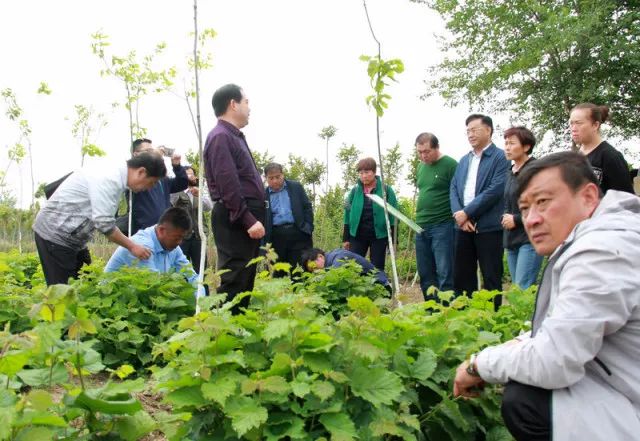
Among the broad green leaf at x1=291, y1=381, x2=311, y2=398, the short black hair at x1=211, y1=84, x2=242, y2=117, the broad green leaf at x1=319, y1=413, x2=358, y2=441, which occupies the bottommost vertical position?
the broad green leaf at x1=319, y1=413, x2=358, y2=441

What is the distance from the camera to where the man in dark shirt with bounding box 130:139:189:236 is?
5.39m

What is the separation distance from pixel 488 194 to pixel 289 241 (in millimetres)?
2283

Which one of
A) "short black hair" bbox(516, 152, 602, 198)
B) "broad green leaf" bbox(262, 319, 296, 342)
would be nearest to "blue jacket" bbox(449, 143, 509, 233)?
"short black hair" bbox(516, 152, 602, 198)

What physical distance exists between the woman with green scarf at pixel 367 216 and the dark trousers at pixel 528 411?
168 inches

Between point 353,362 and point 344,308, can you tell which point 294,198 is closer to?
point 344,308

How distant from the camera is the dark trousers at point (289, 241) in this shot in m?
6.24

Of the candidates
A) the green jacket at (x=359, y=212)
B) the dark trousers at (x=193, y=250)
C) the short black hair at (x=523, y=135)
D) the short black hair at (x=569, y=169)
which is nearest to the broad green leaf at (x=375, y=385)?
the short black hair at (x=569, y=169)

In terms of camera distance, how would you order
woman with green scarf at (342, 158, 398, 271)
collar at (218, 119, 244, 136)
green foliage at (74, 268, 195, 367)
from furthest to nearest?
1. woman with green scarf at (342, 158, 398, 271)
2. collar at (218, 119, 244, 136)
3. green foliage at (74, 268, 195, 367)

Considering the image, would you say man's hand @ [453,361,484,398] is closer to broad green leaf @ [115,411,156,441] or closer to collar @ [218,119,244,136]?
broad green leaf @ [115,411,156,441]

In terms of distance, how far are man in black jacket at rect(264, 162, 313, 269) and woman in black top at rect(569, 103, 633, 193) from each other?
9.64 feet

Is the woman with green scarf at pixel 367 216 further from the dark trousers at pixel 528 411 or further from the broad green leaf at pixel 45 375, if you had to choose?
the broad green leaf at pixel 45 375

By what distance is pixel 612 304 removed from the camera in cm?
→ 157

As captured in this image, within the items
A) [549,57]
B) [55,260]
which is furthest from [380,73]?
[549,57]

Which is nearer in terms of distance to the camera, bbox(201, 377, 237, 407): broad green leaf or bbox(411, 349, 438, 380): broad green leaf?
bbox(201, 377, 237, 407): broad green leaf
